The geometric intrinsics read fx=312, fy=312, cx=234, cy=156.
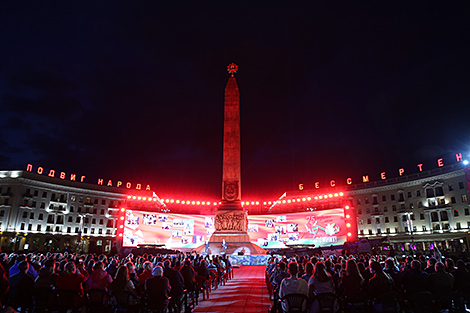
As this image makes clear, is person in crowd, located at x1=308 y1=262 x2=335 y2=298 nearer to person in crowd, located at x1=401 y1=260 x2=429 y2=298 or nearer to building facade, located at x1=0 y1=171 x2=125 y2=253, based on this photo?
person in crowd, located at x1=401 y1=260 x2=429 y2=298

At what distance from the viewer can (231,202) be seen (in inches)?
1345

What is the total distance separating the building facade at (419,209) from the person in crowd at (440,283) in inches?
1618

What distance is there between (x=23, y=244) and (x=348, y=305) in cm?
5986

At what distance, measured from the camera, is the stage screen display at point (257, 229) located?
1817 inches

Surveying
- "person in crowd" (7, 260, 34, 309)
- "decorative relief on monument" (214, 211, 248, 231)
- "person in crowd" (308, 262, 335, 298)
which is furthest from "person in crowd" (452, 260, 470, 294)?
"decorative relief on monument" (214, 211, 248, 231)

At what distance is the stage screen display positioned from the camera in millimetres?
46156

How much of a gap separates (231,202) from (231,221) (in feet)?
7.24

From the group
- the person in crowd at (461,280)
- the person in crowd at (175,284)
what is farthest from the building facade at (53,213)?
the person in crowd at (461,280)

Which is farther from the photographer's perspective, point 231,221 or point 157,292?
point 231,221

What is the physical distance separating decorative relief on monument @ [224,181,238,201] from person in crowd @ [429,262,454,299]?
2745 cm

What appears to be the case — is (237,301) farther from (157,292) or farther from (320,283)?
(320,283)

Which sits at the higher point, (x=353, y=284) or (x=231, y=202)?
(x=231, y=202)

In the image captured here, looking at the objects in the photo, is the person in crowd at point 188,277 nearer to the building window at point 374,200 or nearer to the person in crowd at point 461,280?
the person in crowd at point 461,280

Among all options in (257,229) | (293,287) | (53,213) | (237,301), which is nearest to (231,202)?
(257,229)
